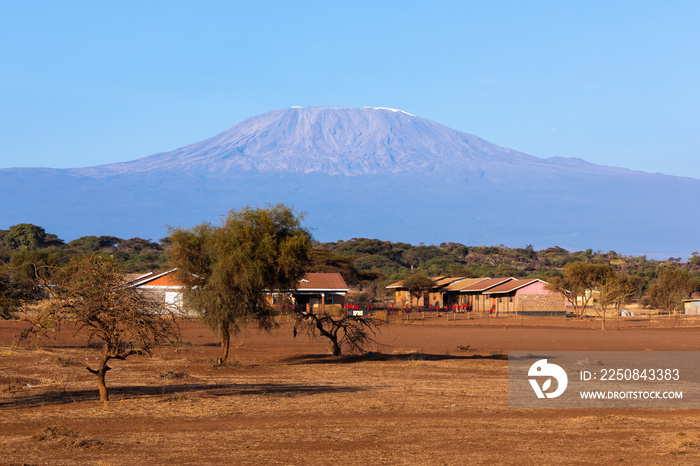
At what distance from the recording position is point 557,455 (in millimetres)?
11148

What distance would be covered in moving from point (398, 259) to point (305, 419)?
418 ft

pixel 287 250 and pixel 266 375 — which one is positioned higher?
pixel 287 250

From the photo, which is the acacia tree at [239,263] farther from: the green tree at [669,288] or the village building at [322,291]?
the green tree at [669,288]

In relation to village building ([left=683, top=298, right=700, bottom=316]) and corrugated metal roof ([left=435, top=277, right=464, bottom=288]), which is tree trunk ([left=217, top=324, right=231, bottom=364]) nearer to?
village building ([left=683, top=298, right=700, bottom=316])

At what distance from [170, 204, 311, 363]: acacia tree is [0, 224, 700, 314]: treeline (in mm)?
52436

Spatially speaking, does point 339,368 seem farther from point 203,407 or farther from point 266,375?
point 203,407

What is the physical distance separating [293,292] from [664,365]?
12599 millimetres

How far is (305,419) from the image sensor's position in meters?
14.0

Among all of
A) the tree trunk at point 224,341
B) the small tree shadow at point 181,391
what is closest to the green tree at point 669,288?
the tree trunk at point 224,341

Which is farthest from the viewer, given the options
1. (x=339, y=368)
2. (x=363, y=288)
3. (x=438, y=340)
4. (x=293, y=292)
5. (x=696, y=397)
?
(x=363, y=288)

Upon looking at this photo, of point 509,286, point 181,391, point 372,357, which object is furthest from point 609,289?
point 181,391

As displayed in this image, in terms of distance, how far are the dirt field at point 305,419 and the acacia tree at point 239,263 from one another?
1713mm

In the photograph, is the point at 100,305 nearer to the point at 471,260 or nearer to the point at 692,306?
the point at 692,306

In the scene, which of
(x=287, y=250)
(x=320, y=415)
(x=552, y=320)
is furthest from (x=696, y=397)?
(x=552, y=320)
